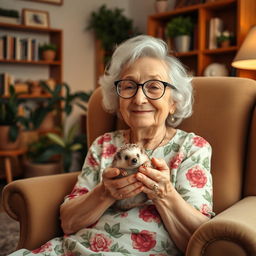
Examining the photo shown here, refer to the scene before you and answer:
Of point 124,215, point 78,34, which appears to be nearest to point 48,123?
point 78,34

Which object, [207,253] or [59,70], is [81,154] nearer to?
[59,70]

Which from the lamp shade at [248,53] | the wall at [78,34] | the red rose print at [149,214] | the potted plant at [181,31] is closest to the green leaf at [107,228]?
the red rose print at [149,214]

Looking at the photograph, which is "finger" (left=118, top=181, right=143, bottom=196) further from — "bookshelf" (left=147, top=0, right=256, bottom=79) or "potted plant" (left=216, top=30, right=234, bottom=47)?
"potted plant" (left=216, top=30, right=234, bottom=47)

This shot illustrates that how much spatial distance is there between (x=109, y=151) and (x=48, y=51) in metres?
3.09

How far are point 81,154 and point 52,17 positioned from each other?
5.54ft

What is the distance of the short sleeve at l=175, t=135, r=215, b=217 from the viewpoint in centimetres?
111

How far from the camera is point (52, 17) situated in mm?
4336

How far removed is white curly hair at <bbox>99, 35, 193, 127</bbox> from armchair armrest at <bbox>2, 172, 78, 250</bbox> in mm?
435

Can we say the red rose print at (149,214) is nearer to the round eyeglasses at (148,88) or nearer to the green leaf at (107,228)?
the green leaf at (107,228)

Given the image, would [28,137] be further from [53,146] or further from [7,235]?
[7,235]

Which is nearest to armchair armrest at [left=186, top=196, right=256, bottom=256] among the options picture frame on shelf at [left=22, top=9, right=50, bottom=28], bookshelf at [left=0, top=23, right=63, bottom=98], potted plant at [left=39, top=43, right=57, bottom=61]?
bookshelf at [left=0, top=23, right=63, bottom=98]

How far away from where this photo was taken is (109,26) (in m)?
4.43

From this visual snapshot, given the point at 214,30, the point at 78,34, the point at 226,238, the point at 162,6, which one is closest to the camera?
the point at 226,238

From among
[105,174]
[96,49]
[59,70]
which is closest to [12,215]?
[105,174]
